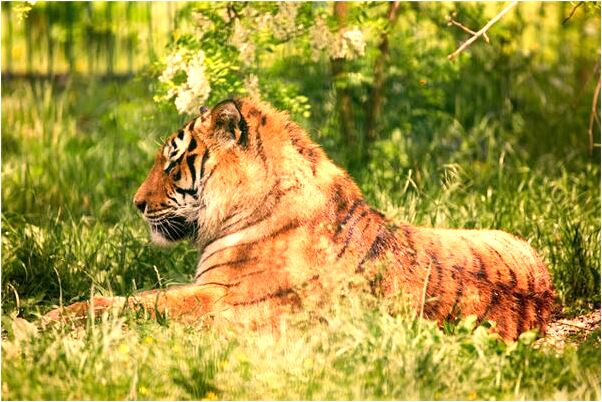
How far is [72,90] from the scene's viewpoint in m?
11.7

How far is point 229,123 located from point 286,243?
2.33ft

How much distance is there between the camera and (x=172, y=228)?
623 centimetres

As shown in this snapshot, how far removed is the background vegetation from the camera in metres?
4.83

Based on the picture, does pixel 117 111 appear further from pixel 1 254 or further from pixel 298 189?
pixel 298 189

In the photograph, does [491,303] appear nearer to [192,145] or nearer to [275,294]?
[275,294]

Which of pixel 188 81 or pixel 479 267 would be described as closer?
pixel 479 267

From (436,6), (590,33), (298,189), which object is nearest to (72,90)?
(436,6)

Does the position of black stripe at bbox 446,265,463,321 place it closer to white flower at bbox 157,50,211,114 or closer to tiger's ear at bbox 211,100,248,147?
tiger's ear at bbox 211,100,248,147

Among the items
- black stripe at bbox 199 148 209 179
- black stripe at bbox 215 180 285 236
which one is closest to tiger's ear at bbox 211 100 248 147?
black stripe at bbox 199 148 209 179

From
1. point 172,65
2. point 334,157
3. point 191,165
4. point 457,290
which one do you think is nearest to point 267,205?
point 191,165

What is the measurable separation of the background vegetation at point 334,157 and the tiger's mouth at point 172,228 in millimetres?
250

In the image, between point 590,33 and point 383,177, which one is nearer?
point 383,177

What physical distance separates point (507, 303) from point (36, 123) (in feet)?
17.4

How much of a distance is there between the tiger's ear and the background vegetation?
869 mm
